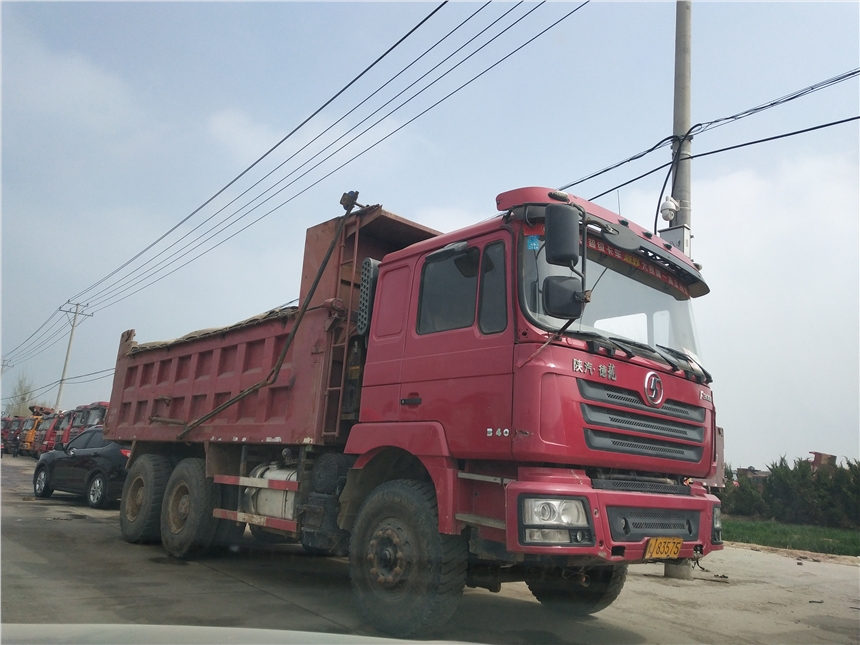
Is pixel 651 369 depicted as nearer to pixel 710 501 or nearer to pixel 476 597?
pixel 710 501

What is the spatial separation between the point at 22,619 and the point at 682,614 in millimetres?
5486

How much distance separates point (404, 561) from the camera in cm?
470

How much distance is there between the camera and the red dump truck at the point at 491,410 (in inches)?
165

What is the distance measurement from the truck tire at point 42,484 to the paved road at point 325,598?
5154 mm

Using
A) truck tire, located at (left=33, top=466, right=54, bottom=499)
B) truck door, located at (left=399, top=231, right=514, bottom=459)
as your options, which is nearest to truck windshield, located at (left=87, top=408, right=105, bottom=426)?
truck tire, located at (left=33, top=466, right=54, bottom=499)

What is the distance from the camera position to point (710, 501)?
498 cm

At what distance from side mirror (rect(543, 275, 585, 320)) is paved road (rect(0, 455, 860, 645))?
2479mm

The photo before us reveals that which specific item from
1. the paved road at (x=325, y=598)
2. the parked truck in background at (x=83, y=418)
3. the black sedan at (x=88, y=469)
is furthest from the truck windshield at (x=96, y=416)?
the paved road at (x=325, y=598)

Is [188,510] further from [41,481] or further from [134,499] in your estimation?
[41,481]

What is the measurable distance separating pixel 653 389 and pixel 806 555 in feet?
26.3

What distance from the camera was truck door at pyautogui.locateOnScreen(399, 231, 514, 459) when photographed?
442 cm

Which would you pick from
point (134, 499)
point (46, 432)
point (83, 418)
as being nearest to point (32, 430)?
point (46, 432)

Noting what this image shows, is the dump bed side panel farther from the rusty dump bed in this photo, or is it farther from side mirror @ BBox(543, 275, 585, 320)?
side mirror @ BBox(543, 275, 585, 320)

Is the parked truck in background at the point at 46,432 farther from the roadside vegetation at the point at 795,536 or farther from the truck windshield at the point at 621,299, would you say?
the truck windshield at the point at 621,299
